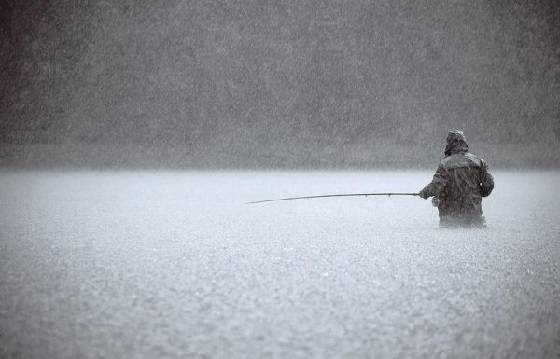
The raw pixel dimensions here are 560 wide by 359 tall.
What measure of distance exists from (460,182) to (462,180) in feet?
0.11

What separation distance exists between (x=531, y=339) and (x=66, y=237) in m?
4.51

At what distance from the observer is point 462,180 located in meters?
5.30

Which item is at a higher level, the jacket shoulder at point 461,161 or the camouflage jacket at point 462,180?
the jacket shoulder at point 461,161

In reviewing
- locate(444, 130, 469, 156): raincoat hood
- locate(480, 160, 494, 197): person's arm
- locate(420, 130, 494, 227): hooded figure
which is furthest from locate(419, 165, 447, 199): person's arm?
locate(480, 160, 494, 197): person's arm

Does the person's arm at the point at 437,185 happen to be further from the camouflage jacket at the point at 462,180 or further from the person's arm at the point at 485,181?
the person's arm at the point at 485,181

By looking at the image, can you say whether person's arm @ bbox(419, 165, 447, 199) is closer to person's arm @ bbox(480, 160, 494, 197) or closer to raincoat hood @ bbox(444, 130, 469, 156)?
raincoat hood @ bbox(444, 130, 469, 156)

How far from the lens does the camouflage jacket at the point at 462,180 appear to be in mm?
Answer: 5309

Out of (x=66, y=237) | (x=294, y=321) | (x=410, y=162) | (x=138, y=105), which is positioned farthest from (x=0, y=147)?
(x=294, y=321)

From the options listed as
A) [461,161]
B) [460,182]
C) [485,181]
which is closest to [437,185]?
[460,182]

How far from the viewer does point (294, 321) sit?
7.72 ft

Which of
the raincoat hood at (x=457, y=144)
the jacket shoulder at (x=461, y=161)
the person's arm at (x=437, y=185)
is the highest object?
the raincoat hood at (x=457, y=144)

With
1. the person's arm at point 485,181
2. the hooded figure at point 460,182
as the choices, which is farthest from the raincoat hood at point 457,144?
the person's arm at point 485,181

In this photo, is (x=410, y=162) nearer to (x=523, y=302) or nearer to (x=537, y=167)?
(x=537, y=167)

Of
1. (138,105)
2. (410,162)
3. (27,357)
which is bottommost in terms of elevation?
(27,357)
